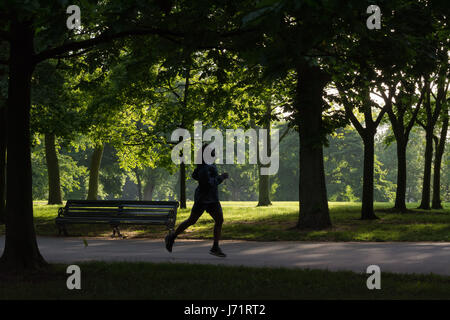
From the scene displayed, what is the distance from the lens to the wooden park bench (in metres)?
13.6

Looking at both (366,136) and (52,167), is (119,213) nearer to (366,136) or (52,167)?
(366,136)

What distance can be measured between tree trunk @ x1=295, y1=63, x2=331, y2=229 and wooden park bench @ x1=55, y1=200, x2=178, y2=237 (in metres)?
3.75

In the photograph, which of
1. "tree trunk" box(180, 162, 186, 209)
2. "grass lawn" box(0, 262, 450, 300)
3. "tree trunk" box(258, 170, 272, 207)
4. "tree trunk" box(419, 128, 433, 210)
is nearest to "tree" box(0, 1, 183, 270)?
"grass lawn" box(0, 262, 450, 300)

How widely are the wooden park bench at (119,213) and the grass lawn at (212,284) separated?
567 centimetres

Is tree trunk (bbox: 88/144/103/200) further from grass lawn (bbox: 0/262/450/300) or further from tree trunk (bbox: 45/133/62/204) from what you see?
grass lawn (bbox: 0/262/450/300)

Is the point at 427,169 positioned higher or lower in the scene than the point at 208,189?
higher

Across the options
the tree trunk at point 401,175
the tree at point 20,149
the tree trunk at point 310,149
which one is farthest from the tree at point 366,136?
the tree at point 20,149

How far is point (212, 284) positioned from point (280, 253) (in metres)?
3.65

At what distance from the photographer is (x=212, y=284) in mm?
6508

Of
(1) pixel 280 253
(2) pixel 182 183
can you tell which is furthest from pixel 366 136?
(1) pixel 280 253

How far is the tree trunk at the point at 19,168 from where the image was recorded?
7.75m
